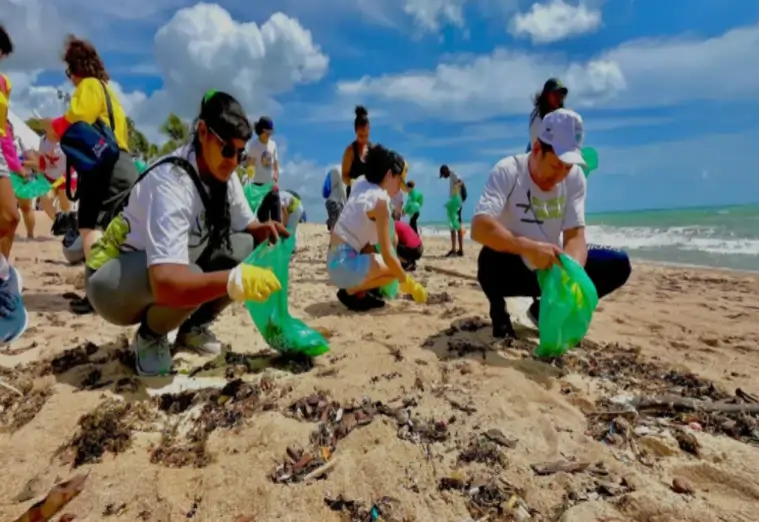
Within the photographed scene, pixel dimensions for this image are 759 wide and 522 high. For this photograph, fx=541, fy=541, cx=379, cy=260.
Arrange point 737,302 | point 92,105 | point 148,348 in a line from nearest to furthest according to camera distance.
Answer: point 148,348
point 92,105
point 737,302

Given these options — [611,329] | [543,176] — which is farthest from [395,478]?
[611,329]

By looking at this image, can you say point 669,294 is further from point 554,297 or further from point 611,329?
point 554,297

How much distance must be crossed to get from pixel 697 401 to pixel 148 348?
7.78ft

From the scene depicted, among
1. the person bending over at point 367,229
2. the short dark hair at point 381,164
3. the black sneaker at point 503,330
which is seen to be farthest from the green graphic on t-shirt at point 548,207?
the short dark hair at point 381,164

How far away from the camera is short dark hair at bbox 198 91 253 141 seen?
2.16 m

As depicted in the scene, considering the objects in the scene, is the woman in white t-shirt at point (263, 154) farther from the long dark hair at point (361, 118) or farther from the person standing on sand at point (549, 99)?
the person standing on sand at point (549, 99)

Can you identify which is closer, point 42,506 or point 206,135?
point 42,506

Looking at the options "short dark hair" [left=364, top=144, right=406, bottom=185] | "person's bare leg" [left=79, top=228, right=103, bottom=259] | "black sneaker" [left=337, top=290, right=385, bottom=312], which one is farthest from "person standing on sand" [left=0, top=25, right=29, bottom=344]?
"short dark hair" [left=364, top=144, right=406, bottom=185]

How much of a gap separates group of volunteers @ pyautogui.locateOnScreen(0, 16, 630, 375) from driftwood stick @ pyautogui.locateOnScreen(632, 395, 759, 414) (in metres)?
0.79

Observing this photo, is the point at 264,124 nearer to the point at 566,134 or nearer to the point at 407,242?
the point at 407,242

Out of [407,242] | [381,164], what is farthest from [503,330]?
[407,242]

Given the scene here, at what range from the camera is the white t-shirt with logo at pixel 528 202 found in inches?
113

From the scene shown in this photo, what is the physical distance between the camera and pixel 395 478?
5.63ft

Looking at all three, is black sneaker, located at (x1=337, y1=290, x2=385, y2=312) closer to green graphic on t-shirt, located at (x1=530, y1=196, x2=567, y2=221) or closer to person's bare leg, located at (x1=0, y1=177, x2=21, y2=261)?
green graphic on t-shirt, located at (x1=530, y1=196, x2=567, y2=221)
